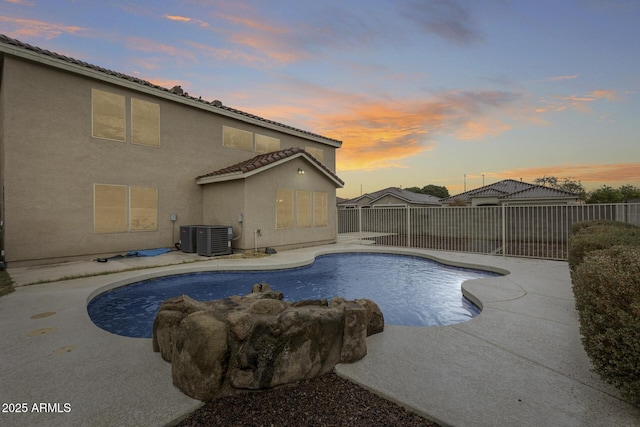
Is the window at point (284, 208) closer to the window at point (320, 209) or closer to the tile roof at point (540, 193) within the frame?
the window at point (320, 209)

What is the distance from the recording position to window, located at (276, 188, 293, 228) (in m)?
12.5

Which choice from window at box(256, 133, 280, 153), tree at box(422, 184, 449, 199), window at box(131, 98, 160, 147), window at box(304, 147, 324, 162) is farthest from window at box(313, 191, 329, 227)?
tree at box(422, 184, 449, 199)

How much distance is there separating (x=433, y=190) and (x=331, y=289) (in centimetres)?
6763

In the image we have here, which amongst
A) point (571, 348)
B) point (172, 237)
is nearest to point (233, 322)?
point (571, 348)

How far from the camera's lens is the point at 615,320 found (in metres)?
2.25

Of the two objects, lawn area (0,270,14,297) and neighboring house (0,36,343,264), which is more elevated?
neighboring house (0,36,343,264)

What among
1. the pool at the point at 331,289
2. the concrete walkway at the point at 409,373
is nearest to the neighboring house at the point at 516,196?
the pool at the point at 331,289

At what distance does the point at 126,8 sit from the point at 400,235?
16.1m

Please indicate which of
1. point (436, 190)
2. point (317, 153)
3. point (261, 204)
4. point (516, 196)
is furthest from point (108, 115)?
point (436, 190)

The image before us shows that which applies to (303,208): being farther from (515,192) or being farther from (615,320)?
(515,192)

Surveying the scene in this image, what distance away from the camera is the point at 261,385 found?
2.61m

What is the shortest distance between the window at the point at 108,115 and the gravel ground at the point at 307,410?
11035 millimetres

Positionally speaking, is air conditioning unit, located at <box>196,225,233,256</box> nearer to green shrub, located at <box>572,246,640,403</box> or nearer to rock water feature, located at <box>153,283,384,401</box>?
rock water feature, located at <box>153,283,384,401</box>

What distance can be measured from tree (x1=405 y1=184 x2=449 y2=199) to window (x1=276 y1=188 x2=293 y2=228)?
6028cm
